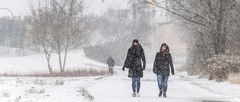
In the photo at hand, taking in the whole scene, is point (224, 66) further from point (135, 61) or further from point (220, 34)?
point (135, 61)

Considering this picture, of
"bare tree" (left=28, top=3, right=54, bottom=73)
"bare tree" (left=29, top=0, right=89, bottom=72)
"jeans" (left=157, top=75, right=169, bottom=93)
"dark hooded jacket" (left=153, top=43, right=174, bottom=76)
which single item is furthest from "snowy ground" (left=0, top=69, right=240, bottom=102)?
"bare tree" (left=28, top=3, right=54, bottom=73)

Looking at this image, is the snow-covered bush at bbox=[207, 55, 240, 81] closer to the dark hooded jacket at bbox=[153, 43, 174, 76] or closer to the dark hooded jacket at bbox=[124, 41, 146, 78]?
the dark hooded jacket at bbox=[153, 43, 174, 76]

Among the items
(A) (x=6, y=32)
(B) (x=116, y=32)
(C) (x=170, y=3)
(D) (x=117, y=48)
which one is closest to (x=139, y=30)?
(B) (x=116, y=32)

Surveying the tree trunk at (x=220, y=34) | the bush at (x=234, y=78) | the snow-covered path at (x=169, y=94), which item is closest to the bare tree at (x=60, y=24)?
the tree trunk at (x=220, y=34)

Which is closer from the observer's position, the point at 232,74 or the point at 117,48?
the point at 232,74

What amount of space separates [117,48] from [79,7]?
62.4m

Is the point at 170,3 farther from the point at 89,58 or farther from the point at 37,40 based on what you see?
the point at 89,58

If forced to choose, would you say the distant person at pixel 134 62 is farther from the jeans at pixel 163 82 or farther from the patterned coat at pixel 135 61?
the jeans at pixel 163 82

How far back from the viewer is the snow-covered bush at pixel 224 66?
100 ft

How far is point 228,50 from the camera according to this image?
111 feet

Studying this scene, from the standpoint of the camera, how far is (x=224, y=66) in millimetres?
30891

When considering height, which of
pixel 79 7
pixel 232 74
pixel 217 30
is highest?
pixel 79 7

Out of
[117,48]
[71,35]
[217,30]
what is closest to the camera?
[217,30]

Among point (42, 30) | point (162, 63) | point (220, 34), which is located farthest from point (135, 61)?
point (42, 30)
